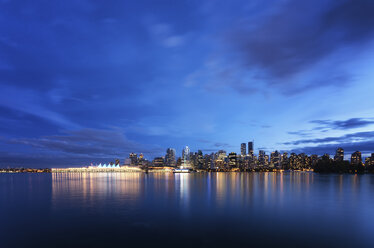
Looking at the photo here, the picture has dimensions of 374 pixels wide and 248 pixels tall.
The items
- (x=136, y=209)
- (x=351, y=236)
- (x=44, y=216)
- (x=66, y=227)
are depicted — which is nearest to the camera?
(x=351, y=236)

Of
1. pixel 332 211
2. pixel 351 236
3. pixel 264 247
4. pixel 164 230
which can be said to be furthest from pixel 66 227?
pixel 332 211

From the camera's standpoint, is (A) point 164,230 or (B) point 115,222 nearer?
(A) point 164,230

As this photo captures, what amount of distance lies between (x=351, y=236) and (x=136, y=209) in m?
27.5

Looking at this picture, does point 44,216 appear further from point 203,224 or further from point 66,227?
point 203,224

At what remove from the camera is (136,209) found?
1539 inches

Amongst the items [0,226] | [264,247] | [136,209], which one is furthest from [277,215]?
[0,226]

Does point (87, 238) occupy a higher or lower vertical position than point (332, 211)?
higher

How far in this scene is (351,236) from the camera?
86.2ft

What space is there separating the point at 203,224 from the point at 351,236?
15194 mm

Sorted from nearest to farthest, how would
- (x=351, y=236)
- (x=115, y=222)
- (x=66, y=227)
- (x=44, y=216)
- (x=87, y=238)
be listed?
(x=87, y=238) < (x=351, y=236) < (x=66, y=227) < (x=115, y=222) < (x=44, y=216)

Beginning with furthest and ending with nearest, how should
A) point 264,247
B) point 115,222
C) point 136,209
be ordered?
point 136,209, point 115,222, point 264,247

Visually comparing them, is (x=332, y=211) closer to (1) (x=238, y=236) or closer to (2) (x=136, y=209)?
(1) (x=238, y=236)

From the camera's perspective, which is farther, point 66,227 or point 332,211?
point 332,211

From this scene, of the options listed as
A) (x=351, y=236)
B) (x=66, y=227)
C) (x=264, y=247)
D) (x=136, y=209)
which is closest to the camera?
(x=264, y=247)
